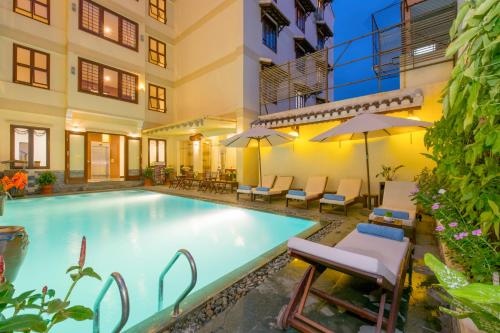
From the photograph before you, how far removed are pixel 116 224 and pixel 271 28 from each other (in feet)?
49.5

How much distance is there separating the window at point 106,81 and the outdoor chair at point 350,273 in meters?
15.5

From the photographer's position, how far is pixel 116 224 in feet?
22.9

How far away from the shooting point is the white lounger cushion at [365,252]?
208 cm

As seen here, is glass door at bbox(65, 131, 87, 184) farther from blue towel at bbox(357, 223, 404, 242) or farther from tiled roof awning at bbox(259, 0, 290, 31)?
blue towel at bbox(357, 223, 404, 242)

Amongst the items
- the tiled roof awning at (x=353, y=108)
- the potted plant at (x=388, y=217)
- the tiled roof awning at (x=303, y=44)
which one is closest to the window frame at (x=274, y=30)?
the tiled roof awning at (x=303, y=44)

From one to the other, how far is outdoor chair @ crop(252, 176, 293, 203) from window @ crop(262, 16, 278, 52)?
372 inches

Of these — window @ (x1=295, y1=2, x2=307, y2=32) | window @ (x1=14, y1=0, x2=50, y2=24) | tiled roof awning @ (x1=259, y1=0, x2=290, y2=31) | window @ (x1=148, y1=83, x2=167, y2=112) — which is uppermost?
window @ (x1=295, y1=2, x2=307, y2=32)

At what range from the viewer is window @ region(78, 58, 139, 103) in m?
13.2

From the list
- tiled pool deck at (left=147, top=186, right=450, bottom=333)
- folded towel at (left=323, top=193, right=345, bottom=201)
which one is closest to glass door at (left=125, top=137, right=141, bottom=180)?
folded towel at (left=323, top=193, right=345, bottom=201)

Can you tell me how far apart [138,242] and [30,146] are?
11.0m

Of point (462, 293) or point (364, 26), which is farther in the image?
point (364, 26)

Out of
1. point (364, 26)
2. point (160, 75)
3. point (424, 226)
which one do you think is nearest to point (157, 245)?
point (424, 226)

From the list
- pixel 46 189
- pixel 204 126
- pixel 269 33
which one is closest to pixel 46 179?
pixel 46 189

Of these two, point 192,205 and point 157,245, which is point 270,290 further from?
point 192,205
